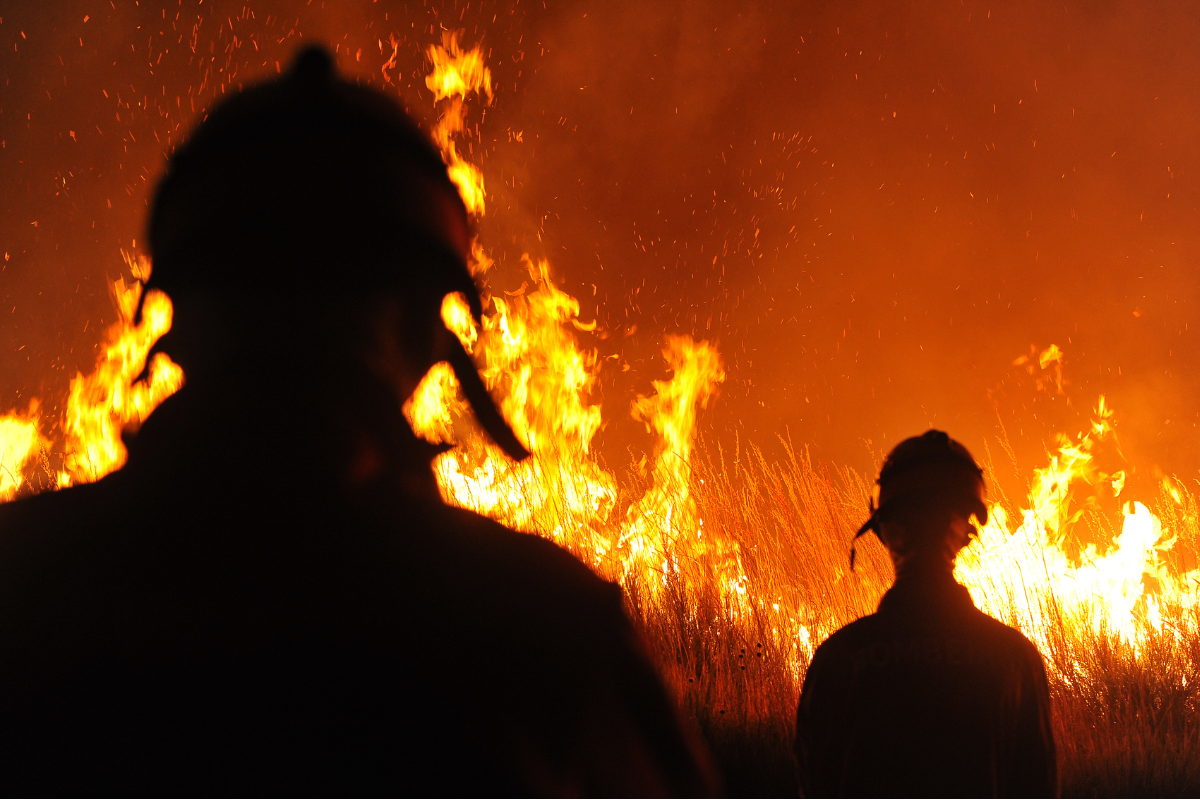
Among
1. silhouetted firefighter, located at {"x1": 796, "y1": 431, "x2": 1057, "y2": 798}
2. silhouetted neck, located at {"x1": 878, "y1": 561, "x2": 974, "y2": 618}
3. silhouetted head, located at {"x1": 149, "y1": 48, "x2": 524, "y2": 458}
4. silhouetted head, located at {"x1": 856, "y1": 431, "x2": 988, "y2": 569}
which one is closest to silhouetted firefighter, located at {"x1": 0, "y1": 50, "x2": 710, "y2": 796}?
silhouetted head, located at {"x1": 149, "y1": 48, "x2": 524, "y2": 458}

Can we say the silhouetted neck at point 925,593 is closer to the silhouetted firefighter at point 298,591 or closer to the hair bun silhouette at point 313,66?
the silhouetted firefighter at point 298,591

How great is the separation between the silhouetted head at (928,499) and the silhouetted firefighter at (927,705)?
3.3 inches

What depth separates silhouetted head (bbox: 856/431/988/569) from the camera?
107 inches

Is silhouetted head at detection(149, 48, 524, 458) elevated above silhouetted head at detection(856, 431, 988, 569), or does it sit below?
below

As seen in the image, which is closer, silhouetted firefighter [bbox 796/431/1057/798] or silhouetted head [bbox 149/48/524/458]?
silhouetted head [bbox 149/48/524/458]

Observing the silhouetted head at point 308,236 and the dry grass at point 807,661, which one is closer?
the silhouetted head at point 308,236

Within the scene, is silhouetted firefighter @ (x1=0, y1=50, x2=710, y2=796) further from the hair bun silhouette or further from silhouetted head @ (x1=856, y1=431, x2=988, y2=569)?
silhouetted head @ (x1=856, y1=431, x2=988, y2=569)

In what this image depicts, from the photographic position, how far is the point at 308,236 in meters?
0.86

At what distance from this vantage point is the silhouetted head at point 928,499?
8.95 ft

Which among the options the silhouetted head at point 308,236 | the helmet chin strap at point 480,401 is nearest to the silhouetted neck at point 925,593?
the helmet chin strap at point 480,401

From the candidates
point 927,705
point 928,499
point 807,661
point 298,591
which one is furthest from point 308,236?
point 807,661

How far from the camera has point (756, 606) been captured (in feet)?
21.3

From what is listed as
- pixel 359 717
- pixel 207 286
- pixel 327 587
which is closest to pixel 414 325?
pixel 207 286

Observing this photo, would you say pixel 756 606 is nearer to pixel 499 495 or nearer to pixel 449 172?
pixel 499 495
